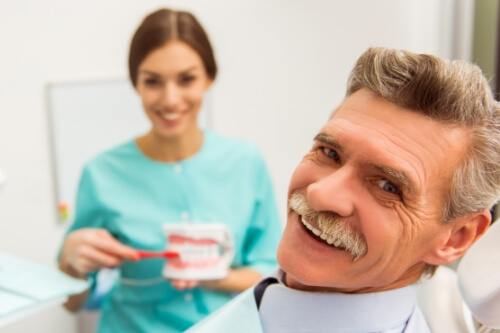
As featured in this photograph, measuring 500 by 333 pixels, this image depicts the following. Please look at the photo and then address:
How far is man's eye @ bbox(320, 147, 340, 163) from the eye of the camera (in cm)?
69

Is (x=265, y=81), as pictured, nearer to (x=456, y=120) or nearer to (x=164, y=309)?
(x=164, y=309)

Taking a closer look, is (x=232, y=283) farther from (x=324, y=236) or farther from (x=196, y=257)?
(x=324, y=236)

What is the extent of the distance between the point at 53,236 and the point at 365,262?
3.45ft

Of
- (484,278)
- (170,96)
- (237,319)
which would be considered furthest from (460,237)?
(170,96)

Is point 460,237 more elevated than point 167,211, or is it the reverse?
point 460,237

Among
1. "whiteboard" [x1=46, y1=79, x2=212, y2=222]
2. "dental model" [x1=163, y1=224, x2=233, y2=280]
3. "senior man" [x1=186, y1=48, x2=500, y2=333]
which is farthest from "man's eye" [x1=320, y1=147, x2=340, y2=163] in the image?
"whiteboard" [x1=46, y1=79, x2=212, y2=222]

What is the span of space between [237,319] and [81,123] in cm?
96

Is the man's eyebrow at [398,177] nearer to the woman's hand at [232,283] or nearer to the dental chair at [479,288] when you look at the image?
the dental chair at [479,288]

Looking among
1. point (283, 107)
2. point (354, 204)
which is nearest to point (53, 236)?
point (283, 107)

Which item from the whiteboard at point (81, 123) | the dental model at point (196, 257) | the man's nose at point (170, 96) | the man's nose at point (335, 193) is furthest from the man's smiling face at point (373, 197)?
the whiteboard at point (81, 123)

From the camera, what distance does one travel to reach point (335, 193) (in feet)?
2.07

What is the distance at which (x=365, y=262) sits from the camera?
2.15 feet

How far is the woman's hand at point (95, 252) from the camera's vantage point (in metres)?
1.08

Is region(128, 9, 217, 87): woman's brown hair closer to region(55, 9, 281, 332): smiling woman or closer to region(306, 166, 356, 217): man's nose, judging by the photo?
region(55, 9, 281, 332): smiling woman
